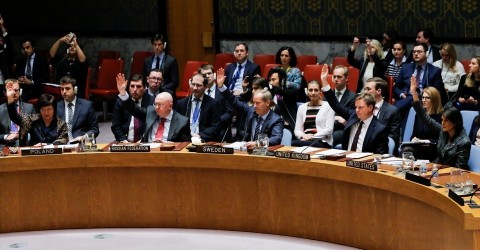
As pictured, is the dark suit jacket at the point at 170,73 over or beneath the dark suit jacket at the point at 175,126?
over

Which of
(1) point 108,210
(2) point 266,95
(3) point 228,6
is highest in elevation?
(3) point 228,6

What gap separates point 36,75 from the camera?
1295 cm

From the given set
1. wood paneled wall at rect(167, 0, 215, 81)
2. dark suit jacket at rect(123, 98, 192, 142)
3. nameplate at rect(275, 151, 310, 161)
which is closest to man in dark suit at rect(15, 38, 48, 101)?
wood paneled wall at rect(167, 0, 215, 81)

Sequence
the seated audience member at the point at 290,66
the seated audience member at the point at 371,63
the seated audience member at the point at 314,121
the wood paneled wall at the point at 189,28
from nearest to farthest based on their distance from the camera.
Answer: the seated audience member at the point at 314,121, the seated audience member at the point at 290,66, the seated audience member at the point at 371,63, the wood paneled wall at the point at 189,28

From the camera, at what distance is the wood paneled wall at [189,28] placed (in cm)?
1391

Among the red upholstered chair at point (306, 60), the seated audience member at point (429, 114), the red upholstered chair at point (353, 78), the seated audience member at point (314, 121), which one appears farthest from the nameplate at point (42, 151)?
the red upholstered chair at point (306, 60)

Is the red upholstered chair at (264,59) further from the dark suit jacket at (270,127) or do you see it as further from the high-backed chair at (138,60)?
the dark suit jacket at (270,127)

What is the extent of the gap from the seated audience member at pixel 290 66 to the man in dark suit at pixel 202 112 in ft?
3.80

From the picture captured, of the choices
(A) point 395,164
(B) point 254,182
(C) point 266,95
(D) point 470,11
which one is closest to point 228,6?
(D) point 470,11

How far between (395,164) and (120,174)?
2.38 metres

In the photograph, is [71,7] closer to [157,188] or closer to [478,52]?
[478,52]

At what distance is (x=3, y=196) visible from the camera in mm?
8773

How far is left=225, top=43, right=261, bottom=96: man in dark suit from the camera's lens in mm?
12023

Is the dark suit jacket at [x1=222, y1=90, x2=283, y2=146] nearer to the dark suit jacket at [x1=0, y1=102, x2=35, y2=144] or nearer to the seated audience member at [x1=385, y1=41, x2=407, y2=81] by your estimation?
the dark suit jacket at [x1=0, y1=102, x2=35, y2=144]
